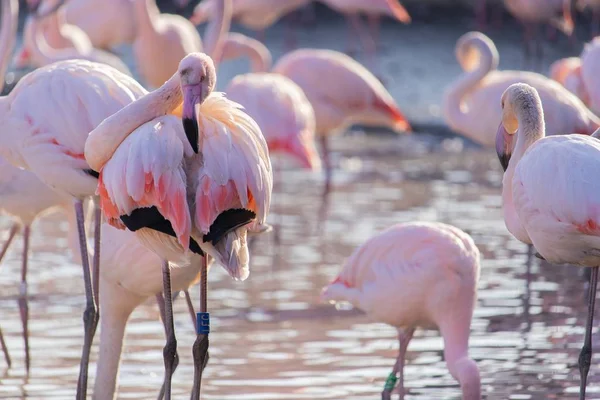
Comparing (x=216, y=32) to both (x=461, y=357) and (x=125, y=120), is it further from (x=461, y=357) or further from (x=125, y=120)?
(x=125, y=120)

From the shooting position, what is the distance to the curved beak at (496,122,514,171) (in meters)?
4.88

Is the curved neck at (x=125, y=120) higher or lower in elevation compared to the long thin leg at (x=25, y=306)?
higher

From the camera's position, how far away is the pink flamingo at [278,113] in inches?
317

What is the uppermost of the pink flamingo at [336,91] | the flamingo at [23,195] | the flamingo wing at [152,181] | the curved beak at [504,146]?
the flamingo wing at [152,181]

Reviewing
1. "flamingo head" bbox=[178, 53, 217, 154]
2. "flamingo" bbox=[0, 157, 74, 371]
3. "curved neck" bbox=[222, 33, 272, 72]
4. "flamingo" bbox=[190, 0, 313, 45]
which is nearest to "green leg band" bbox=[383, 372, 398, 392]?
"flamingo head" bbox=[178, 53, 217, 154]

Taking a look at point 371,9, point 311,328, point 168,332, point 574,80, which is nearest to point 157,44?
point 574,80

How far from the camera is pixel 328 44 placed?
53.4ft

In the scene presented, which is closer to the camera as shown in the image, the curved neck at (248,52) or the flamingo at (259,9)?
the curved neck at (248,52)

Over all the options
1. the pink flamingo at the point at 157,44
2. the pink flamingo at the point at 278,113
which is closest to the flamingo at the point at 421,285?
the pink flamingo at the point at 278,113

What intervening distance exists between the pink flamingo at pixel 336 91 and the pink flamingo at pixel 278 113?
994 mm

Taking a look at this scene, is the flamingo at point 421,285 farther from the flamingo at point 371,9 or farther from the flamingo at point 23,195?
the flamingo at point 371,9

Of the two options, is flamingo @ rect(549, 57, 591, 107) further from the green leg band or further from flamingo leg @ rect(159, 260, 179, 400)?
flamingo leg @ rect(159, 260, 179, 400)

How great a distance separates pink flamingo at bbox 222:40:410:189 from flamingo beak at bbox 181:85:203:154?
5247 millimetres

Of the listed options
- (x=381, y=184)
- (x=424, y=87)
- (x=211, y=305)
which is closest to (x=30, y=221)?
(x=211, y=305)
